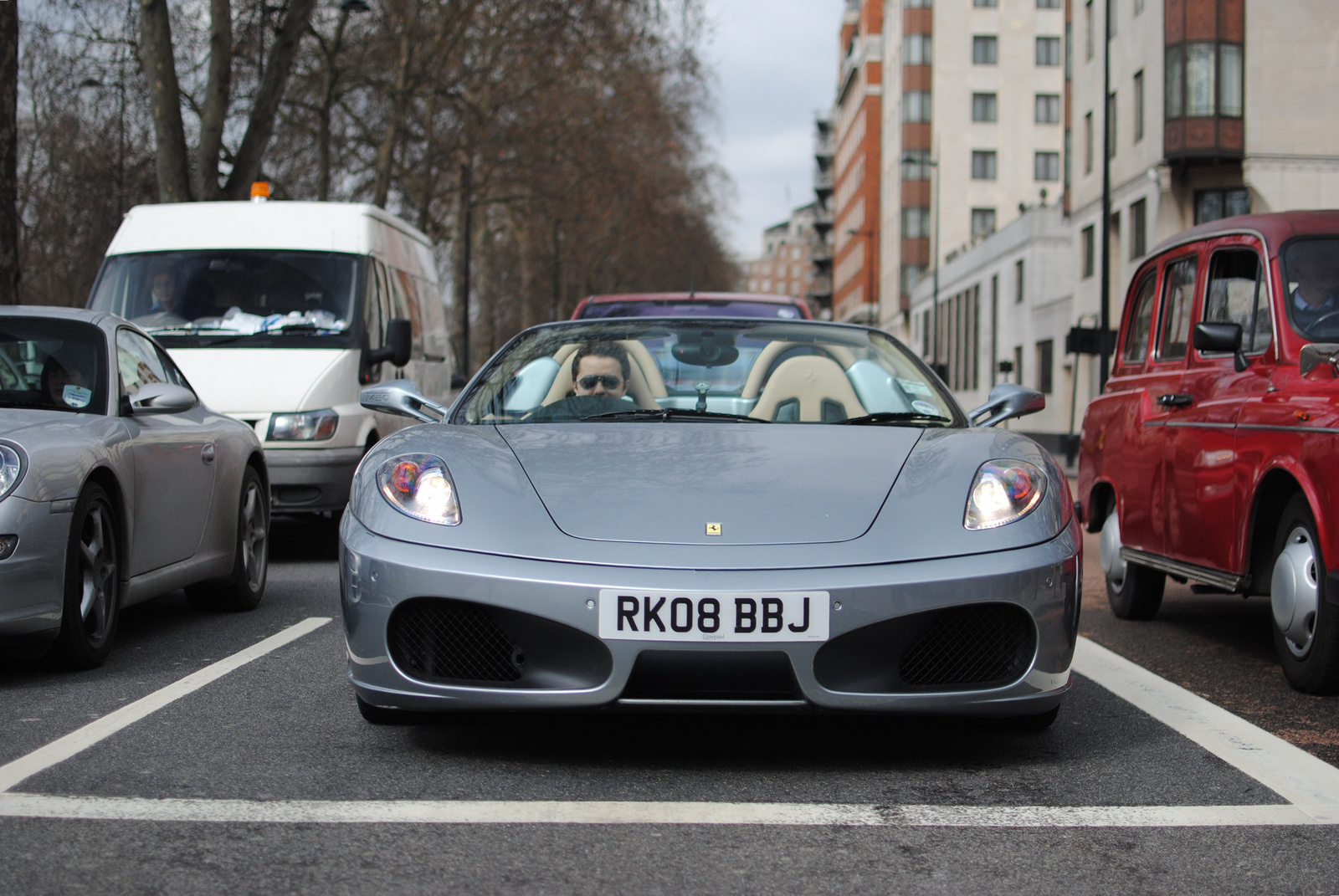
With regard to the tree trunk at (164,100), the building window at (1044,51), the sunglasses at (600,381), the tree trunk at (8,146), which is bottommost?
the sunglasses at (600,381)

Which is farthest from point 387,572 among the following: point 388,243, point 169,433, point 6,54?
point 6,54

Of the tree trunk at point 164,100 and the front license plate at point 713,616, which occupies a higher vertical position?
the tree trunk at point 164,100

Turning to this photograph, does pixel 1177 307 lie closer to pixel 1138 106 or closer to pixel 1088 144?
pixel 1138 106

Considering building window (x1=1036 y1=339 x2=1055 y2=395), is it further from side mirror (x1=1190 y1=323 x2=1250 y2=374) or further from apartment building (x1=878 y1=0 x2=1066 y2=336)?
side mirror (x1=1190 y1=323 x2=1250 y2=374)

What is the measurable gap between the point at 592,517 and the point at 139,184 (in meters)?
28.5

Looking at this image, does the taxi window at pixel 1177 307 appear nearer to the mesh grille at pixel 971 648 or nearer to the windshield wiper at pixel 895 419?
the windshield wiper at pixel 895 419

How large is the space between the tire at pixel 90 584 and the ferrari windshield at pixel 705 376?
58.4 inches

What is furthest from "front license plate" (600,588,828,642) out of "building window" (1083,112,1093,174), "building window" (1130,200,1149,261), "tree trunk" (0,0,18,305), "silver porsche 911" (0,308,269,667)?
"building window" (1083,112,1093,174)

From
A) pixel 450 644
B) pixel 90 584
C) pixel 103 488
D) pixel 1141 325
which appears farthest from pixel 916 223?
pixel 450 644

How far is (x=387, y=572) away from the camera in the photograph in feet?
13.4

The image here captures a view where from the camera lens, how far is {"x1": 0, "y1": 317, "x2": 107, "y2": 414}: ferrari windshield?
6.11 m

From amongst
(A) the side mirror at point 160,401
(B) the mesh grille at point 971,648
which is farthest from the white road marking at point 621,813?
(A) the side mirror at point 160,401

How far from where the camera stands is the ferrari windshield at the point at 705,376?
5070 millimetres

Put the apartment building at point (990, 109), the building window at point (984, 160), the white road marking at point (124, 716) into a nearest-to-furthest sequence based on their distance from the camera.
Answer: the white road marking at point (124, 716) < the apartment building at point (990, 109) < the building window at point (984, 160)
